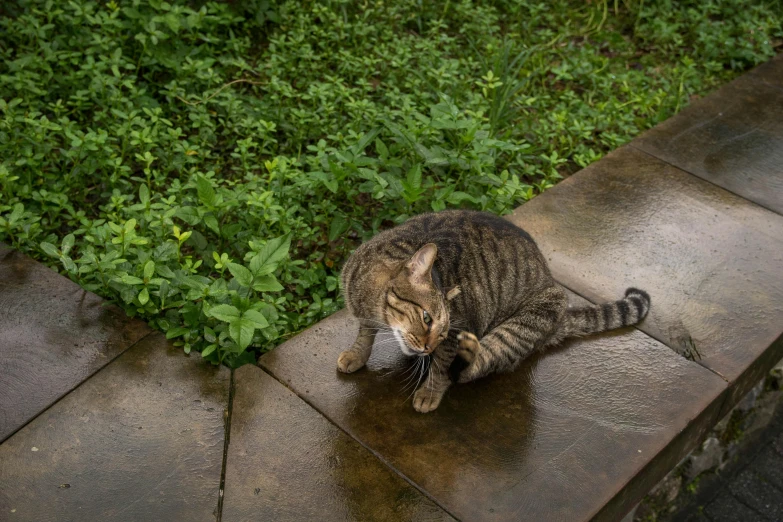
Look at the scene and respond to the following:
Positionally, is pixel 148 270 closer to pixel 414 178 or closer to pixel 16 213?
pixel 16 213

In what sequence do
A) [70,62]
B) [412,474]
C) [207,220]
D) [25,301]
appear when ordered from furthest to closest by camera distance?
[70,62]
[207,220]
[25,301]
[412,474]

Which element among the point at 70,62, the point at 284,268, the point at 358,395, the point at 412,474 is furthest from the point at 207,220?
the point at 70,62

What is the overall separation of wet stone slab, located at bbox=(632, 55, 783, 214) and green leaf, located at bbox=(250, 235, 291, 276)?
2.95 metres

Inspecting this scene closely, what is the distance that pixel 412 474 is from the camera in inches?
126

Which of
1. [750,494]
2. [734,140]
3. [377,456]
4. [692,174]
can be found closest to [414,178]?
[377,456]

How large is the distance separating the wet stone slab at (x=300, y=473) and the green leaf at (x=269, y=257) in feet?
1.72

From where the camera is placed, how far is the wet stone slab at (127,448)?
2.95 metres

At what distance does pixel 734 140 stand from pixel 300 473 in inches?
160

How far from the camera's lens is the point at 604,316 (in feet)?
13.0

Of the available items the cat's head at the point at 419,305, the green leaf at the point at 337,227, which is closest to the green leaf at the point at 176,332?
the cat's head at the point at 419,305

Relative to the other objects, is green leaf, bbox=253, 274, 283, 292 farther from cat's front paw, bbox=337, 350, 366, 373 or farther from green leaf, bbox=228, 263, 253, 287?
cat's front paw, bbox=337, 350, 366, 373

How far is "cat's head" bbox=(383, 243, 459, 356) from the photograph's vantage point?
3229 mm

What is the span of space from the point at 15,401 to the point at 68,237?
2.92 feet

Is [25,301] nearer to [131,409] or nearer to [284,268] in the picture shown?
[131,409]
